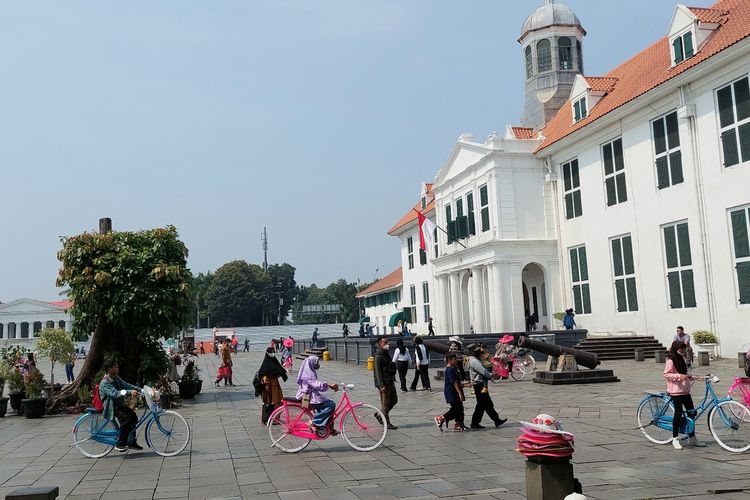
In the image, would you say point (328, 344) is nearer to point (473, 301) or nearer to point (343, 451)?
point (473, 301)

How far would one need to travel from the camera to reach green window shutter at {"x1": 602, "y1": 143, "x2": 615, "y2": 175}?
2934 centimetres

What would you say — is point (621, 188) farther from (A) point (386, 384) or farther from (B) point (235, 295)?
(B) point (235, 295)

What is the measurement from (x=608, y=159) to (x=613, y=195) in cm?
156

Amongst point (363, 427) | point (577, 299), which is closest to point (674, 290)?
point (577, 299)

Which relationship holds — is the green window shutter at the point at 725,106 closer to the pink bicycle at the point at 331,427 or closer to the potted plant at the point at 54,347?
the pink bicycle at the point at 331,427

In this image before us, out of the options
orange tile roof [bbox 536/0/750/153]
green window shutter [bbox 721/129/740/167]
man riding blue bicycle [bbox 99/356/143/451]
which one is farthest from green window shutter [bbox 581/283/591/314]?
man riding blue bicycle [bbox 99/356/143/451]

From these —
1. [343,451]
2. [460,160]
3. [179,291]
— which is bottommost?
[343,451]

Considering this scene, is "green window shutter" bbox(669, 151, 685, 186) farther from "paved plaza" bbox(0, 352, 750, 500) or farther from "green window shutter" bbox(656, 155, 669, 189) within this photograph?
"paved plaza" bbox(0, 352, 750, 500)

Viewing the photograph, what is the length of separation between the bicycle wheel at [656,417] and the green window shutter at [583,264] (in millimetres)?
21514

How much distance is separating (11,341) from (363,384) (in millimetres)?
83338

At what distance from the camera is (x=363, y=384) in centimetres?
2272

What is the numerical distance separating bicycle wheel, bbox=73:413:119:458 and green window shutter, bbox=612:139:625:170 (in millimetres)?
23249

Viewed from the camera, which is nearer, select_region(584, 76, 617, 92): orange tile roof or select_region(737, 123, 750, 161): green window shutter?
select_region(737, 123, 750, 161): green window shutter

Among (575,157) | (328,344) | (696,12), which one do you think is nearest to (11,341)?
(328,344)
